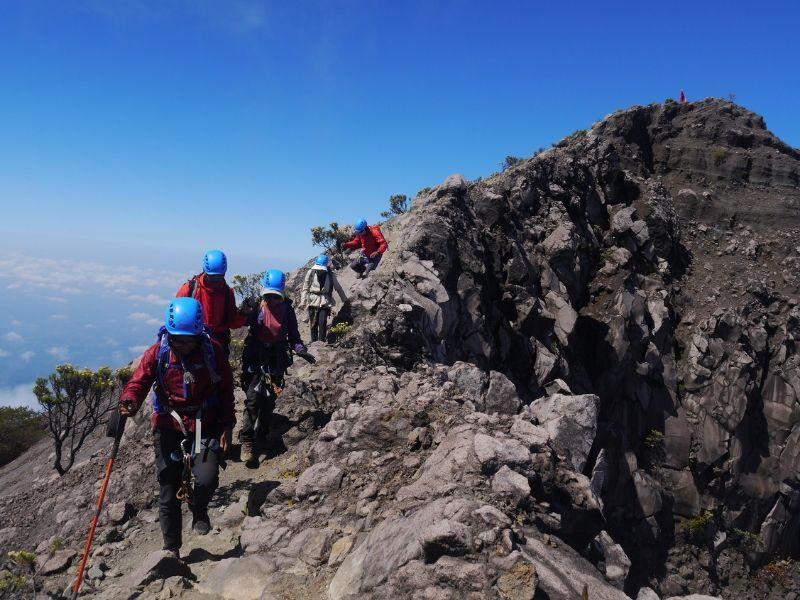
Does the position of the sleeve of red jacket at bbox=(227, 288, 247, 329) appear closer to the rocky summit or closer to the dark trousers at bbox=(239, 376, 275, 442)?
the dark trousers at bbox=(239, 376, 275, 442)

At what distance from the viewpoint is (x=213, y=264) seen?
27.5 feet

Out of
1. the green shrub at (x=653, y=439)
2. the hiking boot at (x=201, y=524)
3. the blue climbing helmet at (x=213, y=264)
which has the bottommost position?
the green shrub at (x=653, y=439)

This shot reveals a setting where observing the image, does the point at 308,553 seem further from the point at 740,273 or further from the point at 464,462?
the point at 740,273

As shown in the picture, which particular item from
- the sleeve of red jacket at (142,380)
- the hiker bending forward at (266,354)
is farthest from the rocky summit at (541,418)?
the sleeve of red jacket at (142,380)

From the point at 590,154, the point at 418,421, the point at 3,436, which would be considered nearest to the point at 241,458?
the point at 418,421

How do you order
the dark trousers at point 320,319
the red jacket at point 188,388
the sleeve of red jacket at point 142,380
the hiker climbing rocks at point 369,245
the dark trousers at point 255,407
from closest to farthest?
the sleeve of red jacket at point 142,380, the red jacket at point 188,388, the dark trousers at point 255,407, the dark trousers at point 320,319, the hiker climbing rocks at point 369,245

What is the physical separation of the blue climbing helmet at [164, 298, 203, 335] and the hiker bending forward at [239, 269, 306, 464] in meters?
3.15

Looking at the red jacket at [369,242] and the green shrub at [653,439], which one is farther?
the green shrub at [653,439]

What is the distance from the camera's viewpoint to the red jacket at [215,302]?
8430 mm

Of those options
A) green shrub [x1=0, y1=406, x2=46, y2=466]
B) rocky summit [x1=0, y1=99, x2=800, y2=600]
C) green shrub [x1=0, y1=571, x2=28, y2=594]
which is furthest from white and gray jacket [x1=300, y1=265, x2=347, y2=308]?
green shrub [x1=0, y1=406, x2=46, y2=466]

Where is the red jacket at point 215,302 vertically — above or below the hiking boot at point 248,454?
above

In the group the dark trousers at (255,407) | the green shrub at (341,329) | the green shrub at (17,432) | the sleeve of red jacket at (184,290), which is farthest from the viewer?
the green shrub at (17,432)

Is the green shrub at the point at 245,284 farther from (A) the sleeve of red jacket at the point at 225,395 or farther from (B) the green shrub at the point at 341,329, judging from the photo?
(A) the sleeve of red jacket at the point at 225,395

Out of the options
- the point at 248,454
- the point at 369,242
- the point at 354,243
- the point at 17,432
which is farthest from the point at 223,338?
the point at 17,432
